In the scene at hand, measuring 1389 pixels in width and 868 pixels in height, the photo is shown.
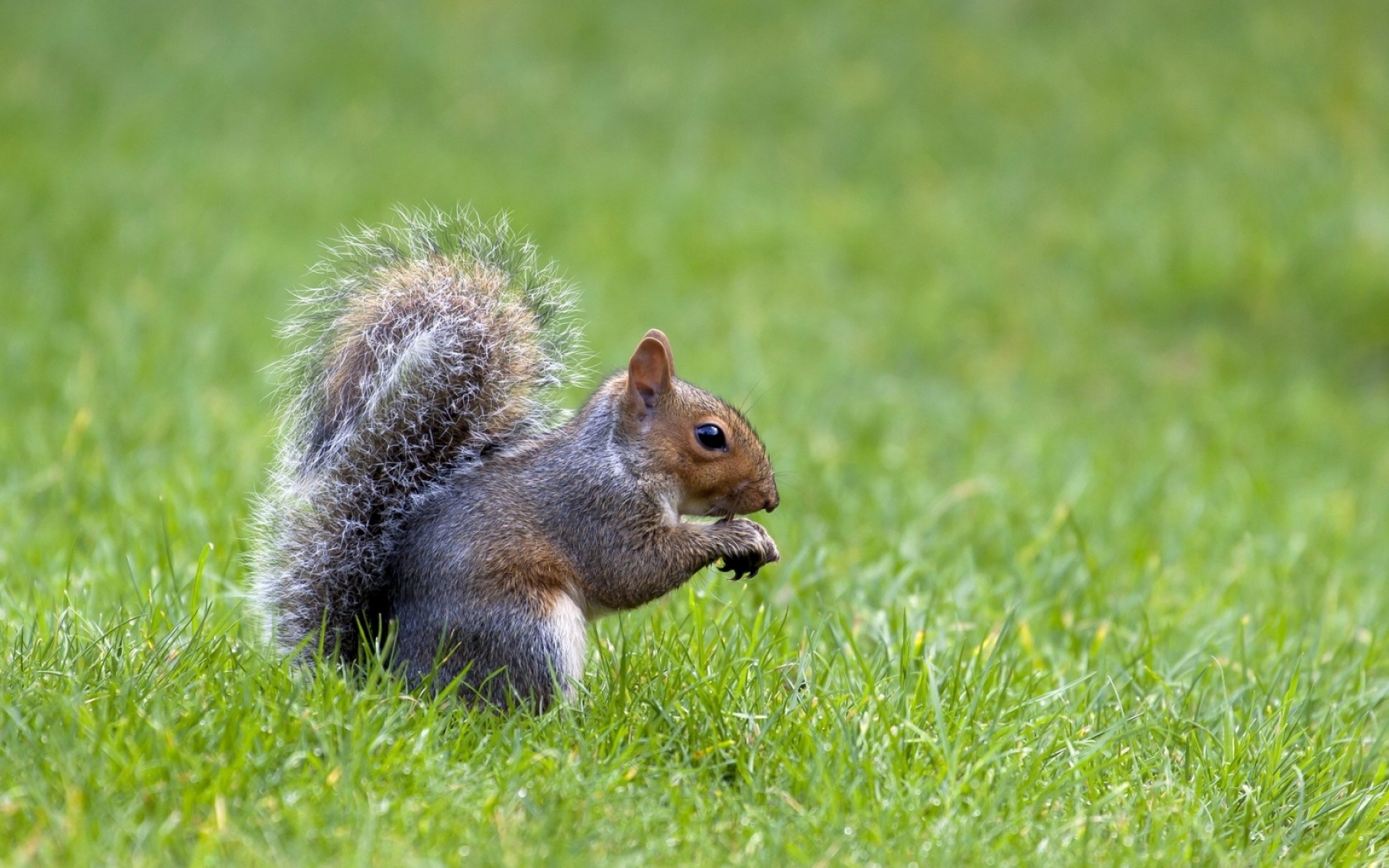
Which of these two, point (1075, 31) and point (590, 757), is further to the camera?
point (1075, 31)

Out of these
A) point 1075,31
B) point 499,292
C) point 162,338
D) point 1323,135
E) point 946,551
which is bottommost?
point 946,551

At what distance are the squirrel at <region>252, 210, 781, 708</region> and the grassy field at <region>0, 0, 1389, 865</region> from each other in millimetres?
139

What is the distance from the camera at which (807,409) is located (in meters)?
6.09

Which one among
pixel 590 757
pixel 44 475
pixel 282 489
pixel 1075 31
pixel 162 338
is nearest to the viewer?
pixel 590 757

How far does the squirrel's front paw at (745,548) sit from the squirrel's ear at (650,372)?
30 centimetres

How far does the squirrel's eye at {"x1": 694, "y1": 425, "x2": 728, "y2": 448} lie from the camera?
2885 mm

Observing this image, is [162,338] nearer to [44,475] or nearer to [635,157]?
[44,475]

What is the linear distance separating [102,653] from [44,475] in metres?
1.80

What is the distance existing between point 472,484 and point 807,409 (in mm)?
3457

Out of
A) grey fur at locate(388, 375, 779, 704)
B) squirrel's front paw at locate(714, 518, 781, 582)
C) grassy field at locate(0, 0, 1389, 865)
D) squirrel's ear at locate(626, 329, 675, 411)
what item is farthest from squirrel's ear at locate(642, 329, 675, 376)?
grassy field at locate(0, 0, 1389, 865)

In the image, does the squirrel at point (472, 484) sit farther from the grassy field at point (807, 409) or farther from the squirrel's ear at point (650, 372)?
the grassy field at point (807, 409)

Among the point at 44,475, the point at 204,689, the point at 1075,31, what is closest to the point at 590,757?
the point at 204,689

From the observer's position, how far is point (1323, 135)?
35.0 ft

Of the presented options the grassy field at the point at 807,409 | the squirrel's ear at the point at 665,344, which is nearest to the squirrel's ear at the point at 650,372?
the squirrel's ear at the point at 665,344
